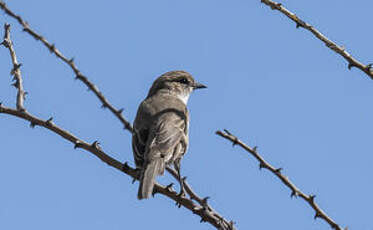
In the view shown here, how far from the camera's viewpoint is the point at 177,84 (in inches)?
352

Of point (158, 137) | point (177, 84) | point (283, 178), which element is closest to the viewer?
point (283, 178)

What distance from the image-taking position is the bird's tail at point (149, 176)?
4730 millimetres

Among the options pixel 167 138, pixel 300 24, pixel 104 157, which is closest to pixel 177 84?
pixel 167 138

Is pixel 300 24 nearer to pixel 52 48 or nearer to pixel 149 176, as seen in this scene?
pixel 52 48

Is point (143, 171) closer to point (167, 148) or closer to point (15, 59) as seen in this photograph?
point (167, 148)

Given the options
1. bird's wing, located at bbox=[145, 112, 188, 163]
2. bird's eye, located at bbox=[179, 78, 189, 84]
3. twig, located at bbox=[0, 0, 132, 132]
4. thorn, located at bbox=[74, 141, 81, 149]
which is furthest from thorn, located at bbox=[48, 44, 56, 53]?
bird's eye, located at bbox=[179, 78, 189, 84]

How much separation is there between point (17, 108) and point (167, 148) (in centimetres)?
257

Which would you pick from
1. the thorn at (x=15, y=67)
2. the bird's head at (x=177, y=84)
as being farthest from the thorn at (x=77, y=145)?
the bird's head at (x=177, y=84)

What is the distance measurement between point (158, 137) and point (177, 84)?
104 inches

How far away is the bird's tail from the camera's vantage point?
473 cm

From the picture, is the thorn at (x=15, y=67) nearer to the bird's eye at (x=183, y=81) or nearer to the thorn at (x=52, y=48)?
the thorn at (x=52, y=48)

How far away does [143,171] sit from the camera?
536 cm

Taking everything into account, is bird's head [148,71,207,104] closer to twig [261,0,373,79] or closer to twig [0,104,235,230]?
twig [0,104,235,230]

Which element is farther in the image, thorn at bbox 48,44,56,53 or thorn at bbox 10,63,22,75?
thorn at bbox 10,63,22,75
